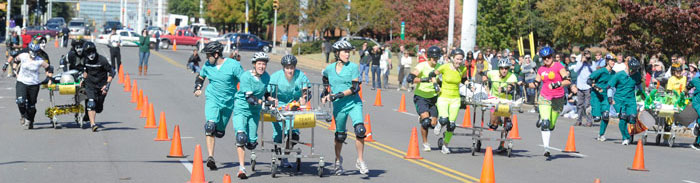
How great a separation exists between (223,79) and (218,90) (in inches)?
6.1

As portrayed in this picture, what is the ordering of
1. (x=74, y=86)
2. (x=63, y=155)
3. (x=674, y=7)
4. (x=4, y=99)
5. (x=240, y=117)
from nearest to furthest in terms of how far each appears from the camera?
(x=240, y=117) < (x=63, y=155) < (x=74, y=86) < (x=4, y=99) < (x=674, y=7)

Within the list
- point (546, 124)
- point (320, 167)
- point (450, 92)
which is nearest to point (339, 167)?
point (320, 167)

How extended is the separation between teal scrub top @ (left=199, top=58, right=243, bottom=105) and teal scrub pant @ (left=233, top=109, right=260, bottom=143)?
49 cm

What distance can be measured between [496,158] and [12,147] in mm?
7234

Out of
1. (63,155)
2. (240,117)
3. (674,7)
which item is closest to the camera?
(240,117)

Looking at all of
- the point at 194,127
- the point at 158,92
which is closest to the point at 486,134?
the point at 194,127

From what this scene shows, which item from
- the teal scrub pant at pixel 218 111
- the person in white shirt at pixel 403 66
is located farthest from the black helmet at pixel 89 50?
the person in white shirt at pixel 403 66

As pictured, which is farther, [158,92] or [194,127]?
[158,92]

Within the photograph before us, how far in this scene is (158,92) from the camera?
29109mm

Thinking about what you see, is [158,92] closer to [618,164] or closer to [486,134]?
[486,134]

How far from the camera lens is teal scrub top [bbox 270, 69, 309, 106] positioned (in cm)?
1198

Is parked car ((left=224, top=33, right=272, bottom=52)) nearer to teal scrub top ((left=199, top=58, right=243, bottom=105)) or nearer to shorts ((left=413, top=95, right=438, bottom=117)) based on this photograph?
shorts ((left=413, top=95, right=438, bottom=117))

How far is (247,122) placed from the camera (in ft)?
39.8

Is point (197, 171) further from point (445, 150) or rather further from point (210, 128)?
point (445, 150)
